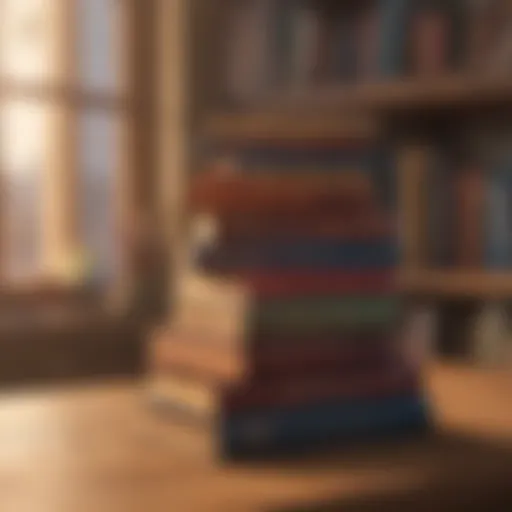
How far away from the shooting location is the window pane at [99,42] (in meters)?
2.57

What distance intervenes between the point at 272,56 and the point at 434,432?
4.50ft

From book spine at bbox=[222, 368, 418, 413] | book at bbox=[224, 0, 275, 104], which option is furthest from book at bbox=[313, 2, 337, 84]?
book spine at bbox=[222, 368, 418, 413]

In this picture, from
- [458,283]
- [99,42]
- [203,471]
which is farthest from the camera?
[99,42]

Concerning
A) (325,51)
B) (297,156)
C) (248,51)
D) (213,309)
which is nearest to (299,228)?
(213,309)

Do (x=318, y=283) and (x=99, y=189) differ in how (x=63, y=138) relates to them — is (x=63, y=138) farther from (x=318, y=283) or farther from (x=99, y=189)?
(x=318, y=283)

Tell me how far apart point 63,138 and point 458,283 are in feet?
3.23

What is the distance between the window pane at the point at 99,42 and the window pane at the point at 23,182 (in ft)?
0.51

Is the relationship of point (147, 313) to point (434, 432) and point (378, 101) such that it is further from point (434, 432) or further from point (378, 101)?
point (434, 432)

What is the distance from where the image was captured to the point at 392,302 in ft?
4.16

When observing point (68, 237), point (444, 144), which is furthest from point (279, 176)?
point (68, 237)

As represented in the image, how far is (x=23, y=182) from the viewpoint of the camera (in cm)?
248

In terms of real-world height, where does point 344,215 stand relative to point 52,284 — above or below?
above

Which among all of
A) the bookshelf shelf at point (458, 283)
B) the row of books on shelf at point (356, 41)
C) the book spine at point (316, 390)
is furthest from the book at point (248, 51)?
the book spine at point (316, 390)

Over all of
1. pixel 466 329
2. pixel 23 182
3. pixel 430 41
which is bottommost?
pixel 466 329
